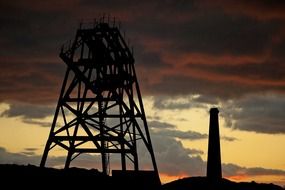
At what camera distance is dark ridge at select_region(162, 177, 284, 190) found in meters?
32.7

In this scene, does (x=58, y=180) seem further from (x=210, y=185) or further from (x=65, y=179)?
(x=210, y=185)

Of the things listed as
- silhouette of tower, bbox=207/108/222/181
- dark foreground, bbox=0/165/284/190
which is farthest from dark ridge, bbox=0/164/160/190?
silhouette of tower, bbox=207/108/222/181

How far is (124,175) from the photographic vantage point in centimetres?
2847

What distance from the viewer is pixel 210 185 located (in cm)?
3306

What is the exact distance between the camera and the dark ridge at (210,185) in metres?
32.7

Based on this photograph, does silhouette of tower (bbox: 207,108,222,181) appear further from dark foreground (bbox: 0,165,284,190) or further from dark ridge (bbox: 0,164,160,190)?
dark ridge (bbox: 0,164,160,190)

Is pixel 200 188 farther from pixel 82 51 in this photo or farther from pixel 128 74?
pixel 82 51

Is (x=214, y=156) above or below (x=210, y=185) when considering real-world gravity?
above

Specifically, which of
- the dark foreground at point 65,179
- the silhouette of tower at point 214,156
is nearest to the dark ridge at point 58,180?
the dark foreground at point 65,179

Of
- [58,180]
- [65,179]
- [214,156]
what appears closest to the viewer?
[58,180]

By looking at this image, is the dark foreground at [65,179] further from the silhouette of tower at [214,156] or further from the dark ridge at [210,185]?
the silhouette of tower at [214,156]

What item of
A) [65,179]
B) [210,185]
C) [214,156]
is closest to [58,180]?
[65,179]

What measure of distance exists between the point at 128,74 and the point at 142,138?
4.75m

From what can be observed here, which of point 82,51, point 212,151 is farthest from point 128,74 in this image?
point 212,151
